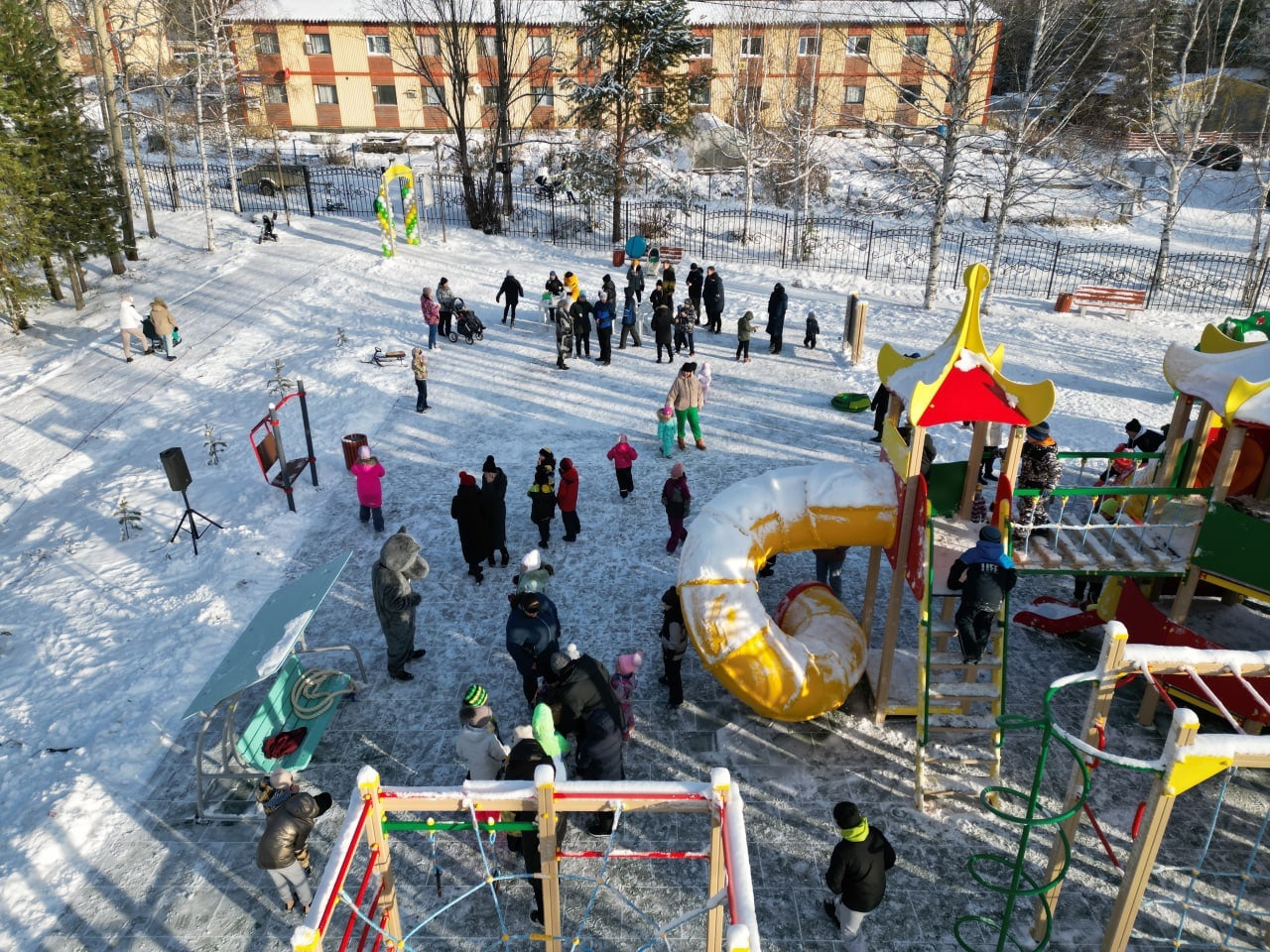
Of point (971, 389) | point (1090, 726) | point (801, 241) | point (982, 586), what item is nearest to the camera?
point (1090, 726)

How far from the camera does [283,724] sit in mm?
7961

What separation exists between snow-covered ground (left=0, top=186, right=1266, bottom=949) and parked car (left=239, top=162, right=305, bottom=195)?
1171cm

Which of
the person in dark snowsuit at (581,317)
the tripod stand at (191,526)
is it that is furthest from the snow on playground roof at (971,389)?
the person in dark snowsuit at (581,317)

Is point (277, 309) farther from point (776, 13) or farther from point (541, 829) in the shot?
point (776, 13)

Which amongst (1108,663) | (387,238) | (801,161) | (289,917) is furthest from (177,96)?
(1108,663)

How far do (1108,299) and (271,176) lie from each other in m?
31.6

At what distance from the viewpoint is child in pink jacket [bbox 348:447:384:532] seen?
1138 cm

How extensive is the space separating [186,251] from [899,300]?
2202 centimetres

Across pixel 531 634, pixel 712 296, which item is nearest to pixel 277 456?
pixel 531 634

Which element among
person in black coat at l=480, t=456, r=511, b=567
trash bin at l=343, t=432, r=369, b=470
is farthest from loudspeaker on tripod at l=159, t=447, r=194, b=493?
person in black coat at l=480, t=456, r=511, b=567

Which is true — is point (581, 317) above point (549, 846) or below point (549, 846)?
below

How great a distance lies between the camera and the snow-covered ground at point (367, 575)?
6.79 meters

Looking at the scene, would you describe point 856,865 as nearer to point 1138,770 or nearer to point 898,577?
point 1138,770

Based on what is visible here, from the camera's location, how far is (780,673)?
7.84m
